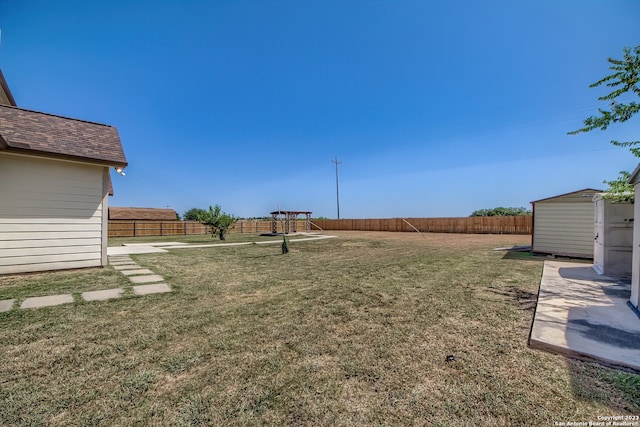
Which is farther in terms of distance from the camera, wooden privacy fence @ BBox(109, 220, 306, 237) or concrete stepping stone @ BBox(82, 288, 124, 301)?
wooden privacy fence @ BBox(109, 220, 306, 237)

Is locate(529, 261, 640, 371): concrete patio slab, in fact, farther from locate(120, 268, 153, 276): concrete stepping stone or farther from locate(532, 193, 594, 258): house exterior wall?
locate(120, 268, 153, 276): concrete stepping stone

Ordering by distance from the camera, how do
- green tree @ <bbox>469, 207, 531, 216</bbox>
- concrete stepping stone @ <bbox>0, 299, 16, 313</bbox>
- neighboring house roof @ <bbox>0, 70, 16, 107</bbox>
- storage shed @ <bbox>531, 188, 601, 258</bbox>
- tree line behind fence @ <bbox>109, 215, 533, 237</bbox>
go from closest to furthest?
1. concrete stepping stone @ <bbox>0, 299, 16, 313</bbox>
2. neighboring house roof @ <bbox>0, 70, 16, 107</bbox>
3. storage shed @ <bbox>531, 188, 601, 258</bbox>
4. tree line behind fence @ <bbox>109, 215, 533, 237</bbox>
5. green tree @ <bbox>469, 207, 531, 216</bbox>

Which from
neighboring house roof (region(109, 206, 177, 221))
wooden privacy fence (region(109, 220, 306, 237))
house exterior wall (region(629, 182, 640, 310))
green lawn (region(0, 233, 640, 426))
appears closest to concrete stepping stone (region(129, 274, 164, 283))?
green lawn (region(0, 233, 640, 426))

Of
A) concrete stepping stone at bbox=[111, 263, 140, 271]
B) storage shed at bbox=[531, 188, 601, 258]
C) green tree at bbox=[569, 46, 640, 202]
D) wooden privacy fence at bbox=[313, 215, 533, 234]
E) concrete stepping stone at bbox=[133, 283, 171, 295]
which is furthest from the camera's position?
wooden privacy fence at bbox=[313, 215, 533, 234]

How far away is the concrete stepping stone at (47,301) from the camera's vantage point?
322 cm

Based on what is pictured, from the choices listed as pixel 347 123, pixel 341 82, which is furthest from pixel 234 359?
pixel 347 123

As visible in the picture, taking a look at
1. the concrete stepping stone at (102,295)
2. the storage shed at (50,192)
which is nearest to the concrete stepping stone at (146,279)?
the concrete stepping stone at (102,295)

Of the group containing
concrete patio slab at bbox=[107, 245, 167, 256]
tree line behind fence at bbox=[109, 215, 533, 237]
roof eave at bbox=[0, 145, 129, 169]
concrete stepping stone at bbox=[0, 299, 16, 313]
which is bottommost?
concrete patio slab at bbox=[107, 245, 167, 256]

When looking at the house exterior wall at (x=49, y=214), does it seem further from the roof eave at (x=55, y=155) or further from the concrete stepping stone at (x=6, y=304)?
the concrete stepping stone at (x=6, y=304)

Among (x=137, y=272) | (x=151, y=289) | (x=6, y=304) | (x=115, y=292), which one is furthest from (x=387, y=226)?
(x=6, y=304)

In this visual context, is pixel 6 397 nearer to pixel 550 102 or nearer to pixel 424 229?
pixel 550 102

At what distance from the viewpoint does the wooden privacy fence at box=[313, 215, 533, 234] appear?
19547mm

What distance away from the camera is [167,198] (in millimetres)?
52719

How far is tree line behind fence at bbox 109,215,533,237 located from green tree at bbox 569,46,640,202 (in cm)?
1341
